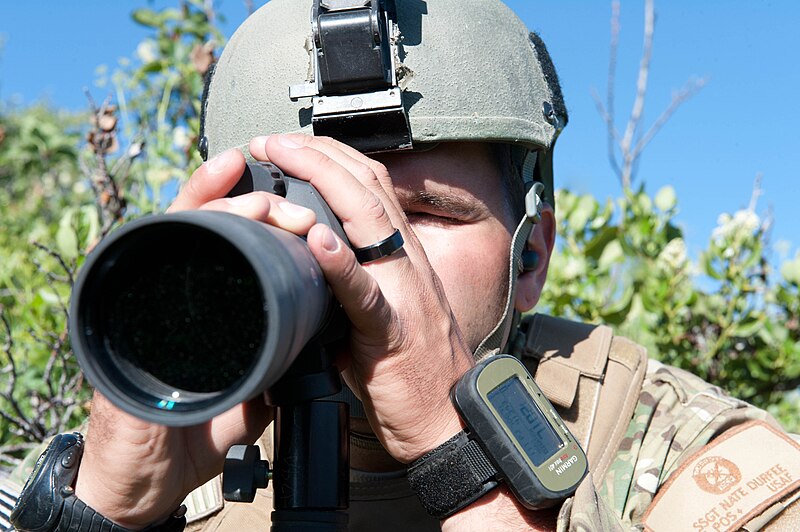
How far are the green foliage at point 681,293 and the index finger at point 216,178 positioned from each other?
1683 millimetres

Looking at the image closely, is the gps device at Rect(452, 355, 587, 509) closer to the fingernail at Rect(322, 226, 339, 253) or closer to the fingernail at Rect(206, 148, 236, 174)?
the fingernail at Rect(322, 226, 339, 253)

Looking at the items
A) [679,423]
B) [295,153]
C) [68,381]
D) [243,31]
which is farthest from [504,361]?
[68,381]

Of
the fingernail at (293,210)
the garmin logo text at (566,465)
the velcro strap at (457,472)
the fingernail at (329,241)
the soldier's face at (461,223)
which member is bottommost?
the garmin logo text at (566,465)

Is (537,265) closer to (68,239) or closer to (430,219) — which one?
(430,219)

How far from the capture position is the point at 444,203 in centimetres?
162

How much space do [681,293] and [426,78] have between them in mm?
1307

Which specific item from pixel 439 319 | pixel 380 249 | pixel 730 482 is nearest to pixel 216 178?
pixel 380 249

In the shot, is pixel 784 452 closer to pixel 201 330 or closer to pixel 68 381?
pixel 201 330

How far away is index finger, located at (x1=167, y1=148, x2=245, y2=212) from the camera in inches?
44.1

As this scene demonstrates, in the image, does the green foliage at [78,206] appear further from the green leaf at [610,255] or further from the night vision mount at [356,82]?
the green leaf at [610,255]

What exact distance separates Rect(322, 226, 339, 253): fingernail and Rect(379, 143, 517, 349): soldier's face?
539 millimetres

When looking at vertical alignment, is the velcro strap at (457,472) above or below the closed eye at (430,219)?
below

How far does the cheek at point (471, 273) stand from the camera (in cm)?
159

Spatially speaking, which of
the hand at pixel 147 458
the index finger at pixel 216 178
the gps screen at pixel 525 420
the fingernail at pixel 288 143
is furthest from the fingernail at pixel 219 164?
the gps screen at pixel 525 420
